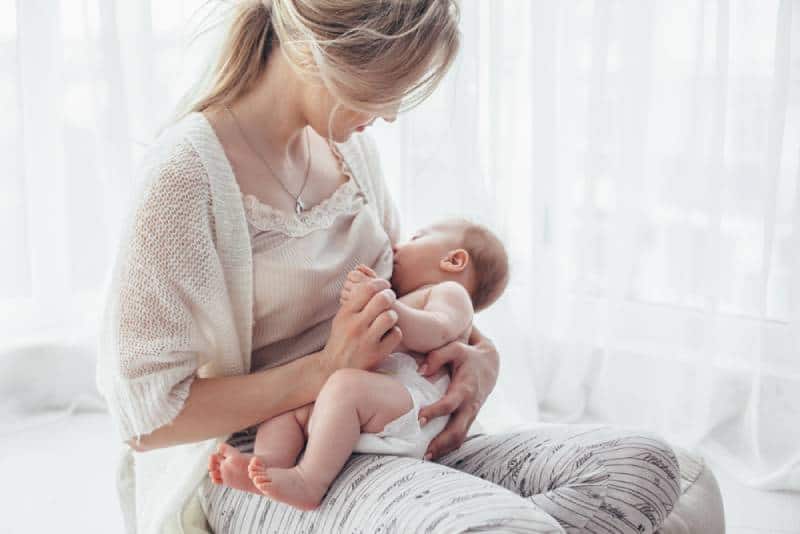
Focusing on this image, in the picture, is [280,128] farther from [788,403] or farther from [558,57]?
[788,403]

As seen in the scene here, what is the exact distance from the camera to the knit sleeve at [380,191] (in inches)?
72.2

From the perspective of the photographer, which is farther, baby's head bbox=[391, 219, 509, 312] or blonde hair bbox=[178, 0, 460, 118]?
baby's head bbox=[391, 219, 509, 312]

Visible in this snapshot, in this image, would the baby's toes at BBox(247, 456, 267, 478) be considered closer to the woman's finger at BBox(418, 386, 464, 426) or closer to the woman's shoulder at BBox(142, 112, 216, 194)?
the woman's finger at BBox(418, 386, 464, 426)

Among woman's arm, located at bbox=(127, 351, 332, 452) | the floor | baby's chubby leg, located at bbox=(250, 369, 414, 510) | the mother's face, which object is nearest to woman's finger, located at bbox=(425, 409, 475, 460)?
baby's chubby leg, located at bbox=(250, 369, 414, 510)

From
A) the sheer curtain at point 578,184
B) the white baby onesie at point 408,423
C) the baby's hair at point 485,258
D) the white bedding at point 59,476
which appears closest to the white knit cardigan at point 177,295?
the white baby onesie at point 408,423

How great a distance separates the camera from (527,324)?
275cm

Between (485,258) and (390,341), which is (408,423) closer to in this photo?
(390,341)

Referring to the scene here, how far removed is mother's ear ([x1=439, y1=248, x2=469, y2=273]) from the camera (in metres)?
1.76

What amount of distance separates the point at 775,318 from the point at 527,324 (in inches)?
24.6

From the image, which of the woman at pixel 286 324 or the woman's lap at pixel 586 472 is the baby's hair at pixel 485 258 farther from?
the woman's lap at pixel 586 472

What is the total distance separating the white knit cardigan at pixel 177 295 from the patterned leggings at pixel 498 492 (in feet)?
0.46

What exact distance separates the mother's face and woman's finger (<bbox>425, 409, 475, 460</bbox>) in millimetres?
463

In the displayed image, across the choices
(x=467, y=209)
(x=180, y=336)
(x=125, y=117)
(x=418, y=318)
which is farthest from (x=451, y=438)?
(x=125, y=117)

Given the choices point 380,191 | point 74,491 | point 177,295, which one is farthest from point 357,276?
point 74,491
